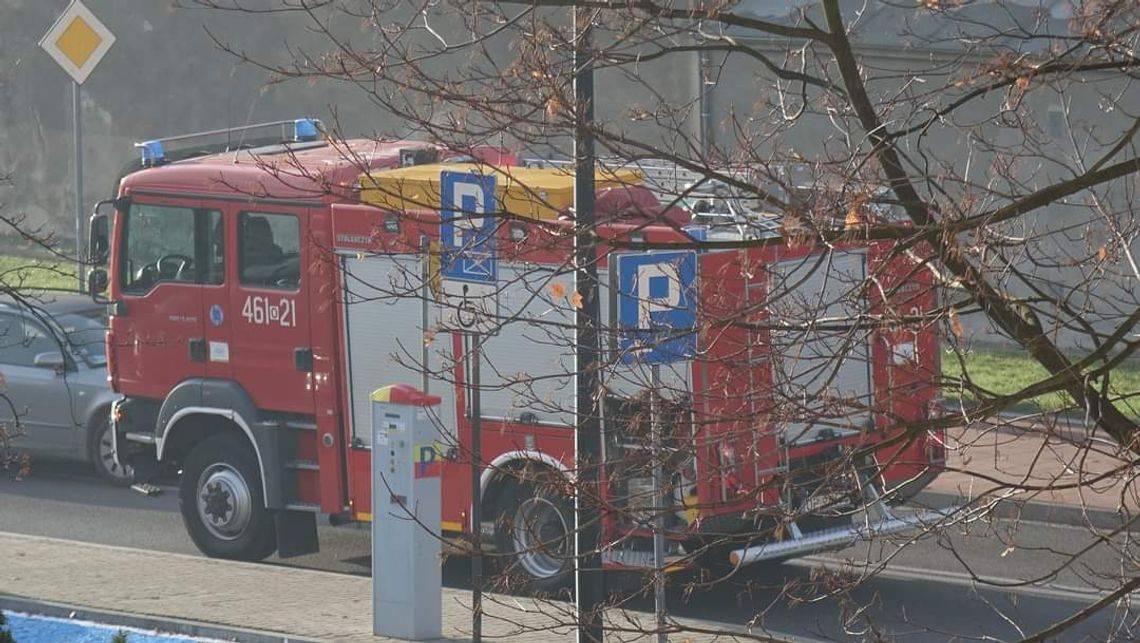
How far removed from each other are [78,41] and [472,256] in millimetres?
14254

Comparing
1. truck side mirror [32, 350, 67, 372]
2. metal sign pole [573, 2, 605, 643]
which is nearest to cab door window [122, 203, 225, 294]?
truck side mirror [32, 350, 67, 372]

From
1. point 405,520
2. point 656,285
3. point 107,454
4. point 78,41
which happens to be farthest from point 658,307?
point 78,41

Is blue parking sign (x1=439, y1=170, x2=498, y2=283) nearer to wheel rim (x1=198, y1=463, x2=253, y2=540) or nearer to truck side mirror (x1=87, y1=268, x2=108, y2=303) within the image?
wheel rim (x1=198, y1=463, x2=253, y2=540)

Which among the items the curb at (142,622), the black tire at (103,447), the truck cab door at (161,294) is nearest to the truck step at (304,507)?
the truck cab door at (161,294)

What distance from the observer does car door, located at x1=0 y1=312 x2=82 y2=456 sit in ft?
56.0

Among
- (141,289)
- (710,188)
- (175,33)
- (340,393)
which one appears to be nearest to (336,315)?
(340,393)

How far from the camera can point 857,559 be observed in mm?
9203

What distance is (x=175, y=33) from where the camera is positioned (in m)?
28.6

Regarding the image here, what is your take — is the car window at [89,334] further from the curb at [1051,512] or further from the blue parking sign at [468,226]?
the blue parking sign at [468,226]

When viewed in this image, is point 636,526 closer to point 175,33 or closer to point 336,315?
point 336,315

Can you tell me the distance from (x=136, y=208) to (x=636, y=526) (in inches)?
350

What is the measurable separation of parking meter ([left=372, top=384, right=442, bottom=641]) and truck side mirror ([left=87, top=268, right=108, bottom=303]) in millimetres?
3760

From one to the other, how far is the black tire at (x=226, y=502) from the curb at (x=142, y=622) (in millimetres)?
2106

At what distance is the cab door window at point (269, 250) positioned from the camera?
13203 mm
